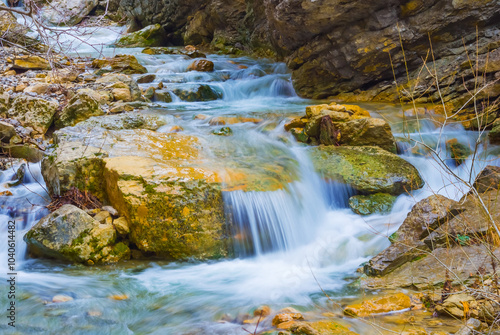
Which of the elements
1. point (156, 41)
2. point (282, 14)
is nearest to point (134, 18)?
point (156, 41)

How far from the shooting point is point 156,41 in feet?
71.3

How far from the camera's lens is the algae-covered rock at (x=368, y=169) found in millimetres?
5707

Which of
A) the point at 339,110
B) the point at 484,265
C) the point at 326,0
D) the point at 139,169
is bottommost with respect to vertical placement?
the point at 484,265

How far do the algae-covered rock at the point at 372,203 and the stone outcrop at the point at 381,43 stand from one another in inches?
117

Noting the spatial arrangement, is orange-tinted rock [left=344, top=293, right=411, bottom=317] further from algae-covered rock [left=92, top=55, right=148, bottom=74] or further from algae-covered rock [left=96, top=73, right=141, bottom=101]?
algae-covered rock [left=92, top=55, right=148, bottom=74]

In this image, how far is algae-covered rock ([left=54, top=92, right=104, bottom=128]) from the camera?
301 inches

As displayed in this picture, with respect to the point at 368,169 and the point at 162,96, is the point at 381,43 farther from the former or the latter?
the point at 162,96

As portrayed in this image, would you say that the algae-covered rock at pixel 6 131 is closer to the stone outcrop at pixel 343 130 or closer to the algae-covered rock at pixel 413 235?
the stone outcrop at pixel 343 130

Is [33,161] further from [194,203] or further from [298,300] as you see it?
[298,300]

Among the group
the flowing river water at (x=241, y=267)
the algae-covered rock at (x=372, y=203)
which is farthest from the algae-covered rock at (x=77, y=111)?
the algae-covered rock at (x=372, y=203)

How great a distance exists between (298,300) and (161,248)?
1772 mm

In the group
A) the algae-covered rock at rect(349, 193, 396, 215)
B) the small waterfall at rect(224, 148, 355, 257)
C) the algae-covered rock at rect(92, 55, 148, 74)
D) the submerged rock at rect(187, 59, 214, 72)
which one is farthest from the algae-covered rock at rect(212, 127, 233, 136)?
the submerged rock at rect(187, 59, 214, 72)

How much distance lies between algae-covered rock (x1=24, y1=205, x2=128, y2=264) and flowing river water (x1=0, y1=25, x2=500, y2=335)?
131 millimetres

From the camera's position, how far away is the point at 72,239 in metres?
4.19
